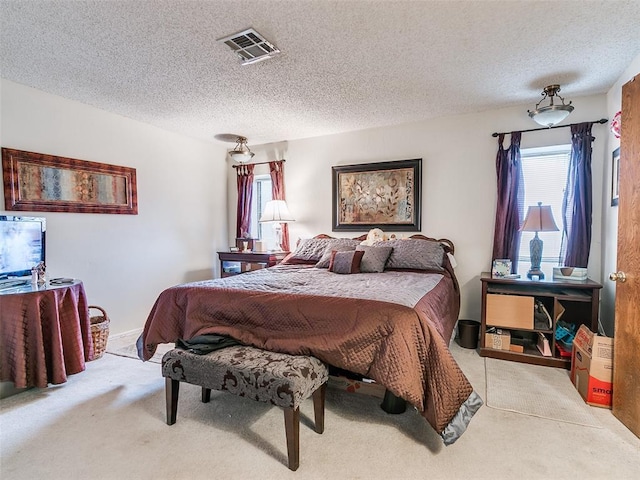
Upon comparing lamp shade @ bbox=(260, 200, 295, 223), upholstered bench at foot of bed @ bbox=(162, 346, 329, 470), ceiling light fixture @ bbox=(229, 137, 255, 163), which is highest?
ceiling light fixture @ bbox=(229, 137, 255, 163)

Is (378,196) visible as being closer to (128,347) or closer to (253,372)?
(253,372)

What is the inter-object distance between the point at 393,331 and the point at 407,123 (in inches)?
115

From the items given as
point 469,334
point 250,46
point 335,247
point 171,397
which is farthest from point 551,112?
point 171,397

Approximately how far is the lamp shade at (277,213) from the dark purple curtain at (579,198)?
302cm

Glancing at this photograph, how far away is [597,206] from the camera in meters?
3.08

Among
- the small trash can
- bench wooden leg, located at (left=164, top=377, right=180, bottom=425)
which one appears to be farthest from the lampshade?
bench wooden leg, located at (left=164, top=377, right=180, bottom=425)

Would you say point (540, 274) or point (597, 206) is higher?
point (597, 206)

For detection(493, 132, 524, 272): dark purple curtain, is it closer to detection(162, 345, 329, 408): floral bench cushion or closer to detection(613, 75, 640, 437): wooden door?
detection(613, 75, 640, 437): wooden door

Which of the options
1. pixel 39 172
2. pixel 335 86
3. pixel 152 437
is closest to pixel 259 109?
pixel 335 86

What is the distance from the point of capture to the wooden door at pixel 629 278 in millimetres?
1896

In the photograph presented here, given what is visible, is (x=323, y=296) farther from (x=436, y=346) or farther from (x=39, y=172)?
(x=39, y=172)

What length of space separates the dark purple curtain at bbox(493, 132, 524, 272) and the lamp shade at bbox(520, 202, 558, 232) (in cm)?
37

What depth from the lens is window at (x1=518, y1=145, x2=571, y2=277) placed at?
3.28 meters

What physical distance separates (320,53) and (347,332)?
1.89 m
